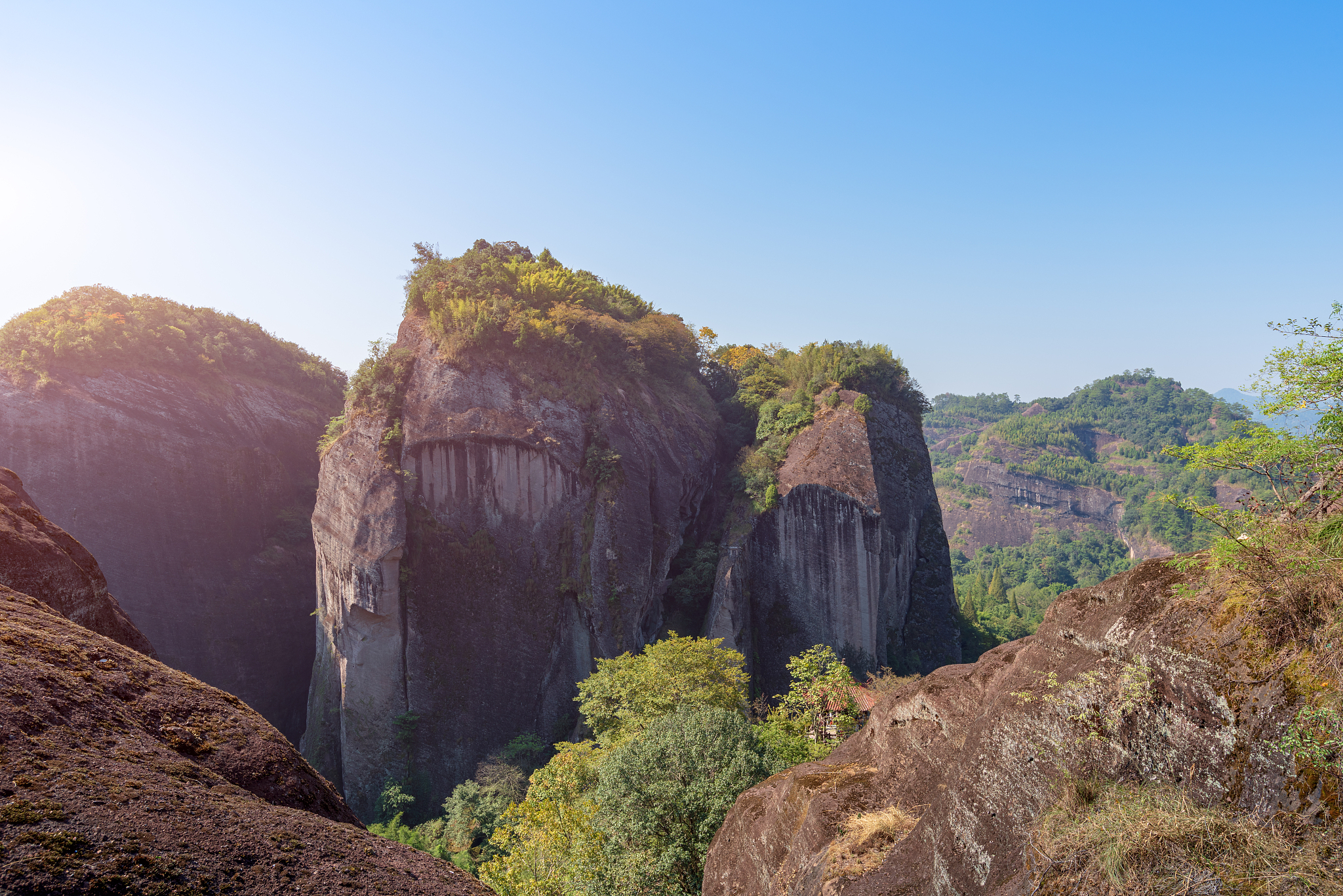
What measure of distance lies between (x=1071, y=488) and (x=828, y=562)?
10271cm

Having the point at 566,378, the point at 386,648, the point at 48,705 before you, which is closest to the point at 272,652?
the point at 386,648

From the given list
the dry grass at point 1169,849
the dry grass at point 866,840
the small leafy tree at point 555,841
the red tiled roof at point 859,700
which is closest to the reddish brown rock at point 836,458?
the red tiled roof at point 859,700

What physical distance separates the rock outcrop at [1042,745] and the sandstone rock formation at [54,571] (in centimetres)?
862

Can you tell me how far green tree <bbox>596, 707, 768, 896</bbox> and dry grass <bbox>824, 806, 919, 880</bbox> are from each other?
3.70m

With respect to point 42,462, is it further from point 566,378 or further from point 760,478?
point 760,478

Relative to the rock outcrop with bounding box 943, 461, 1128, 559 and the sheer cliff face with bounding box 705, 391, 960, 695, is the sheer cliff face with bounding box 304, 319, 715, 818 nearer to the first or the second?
the sheer cliff face with bounding box 705, 391, 960, 695

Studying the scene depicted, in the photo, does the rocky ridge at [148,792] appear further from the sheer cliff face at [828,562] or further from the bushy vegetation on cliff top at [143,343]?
the bushy vegetation on cliff top at [143,343]

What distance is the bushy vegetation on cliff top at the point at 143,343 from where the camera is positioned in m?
24.9

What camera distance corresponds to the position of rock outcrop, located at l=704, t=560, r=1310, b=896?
4848 millimetres

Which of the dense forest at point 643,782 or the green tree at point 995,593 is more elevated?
the dense forest at point 643,782

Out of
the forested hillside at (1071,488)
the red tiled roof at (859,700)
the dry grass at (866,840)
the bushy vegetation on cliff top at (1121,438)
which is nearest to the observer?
the dry grass at (866,840)

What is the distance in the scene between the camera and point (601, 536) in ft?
77.6

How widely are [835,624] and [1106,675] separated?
19.7 meters

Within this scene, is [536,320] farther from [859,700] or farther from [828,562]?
[859,700]
